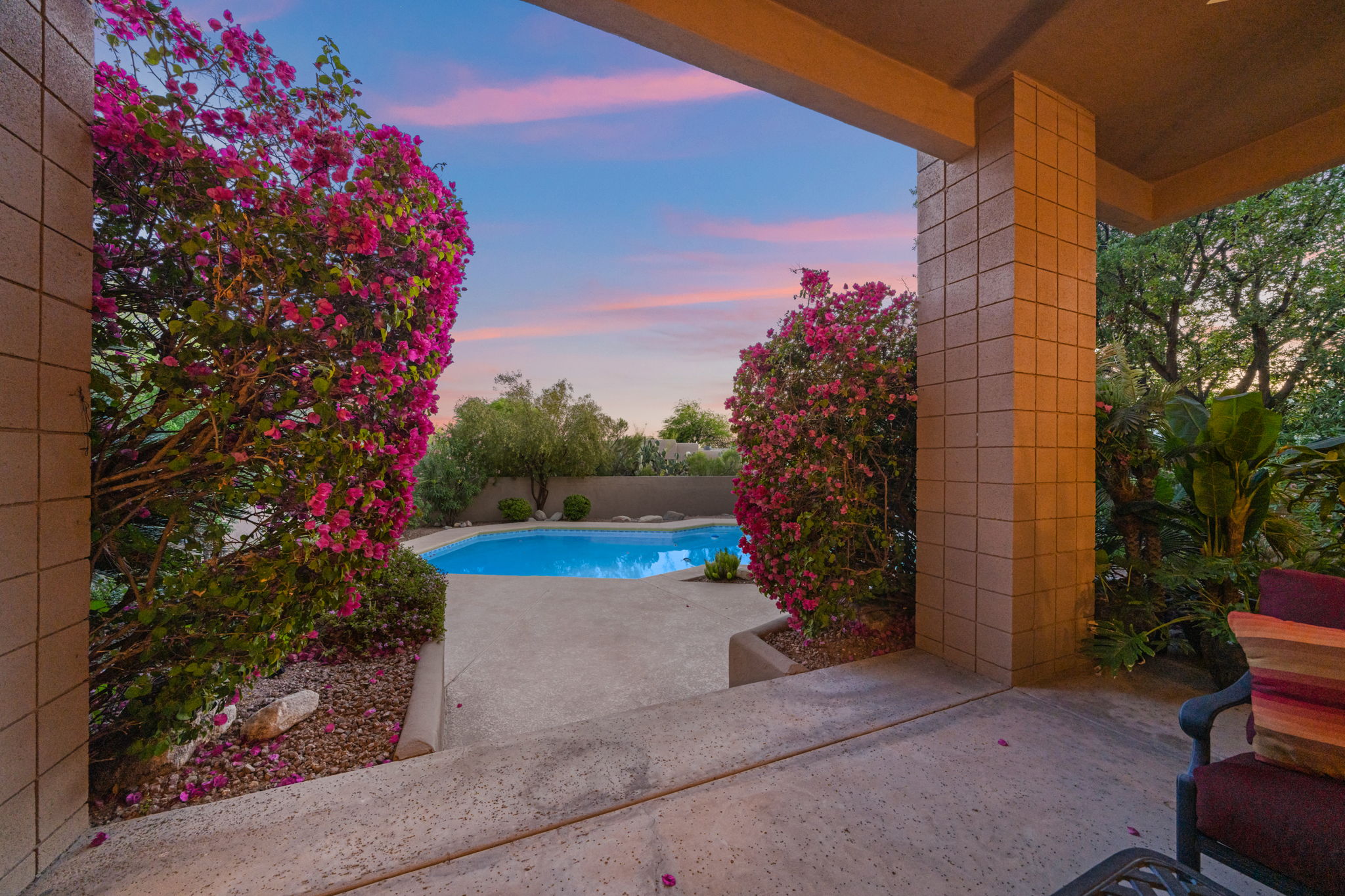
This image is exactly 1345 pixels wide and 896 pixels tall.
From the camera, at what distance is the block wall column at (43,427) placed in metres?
1.22

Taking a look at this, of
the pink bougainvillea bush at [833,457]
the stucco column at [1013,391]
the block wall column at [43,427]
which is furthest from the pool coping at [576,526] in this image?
the block wall column at [43,427]

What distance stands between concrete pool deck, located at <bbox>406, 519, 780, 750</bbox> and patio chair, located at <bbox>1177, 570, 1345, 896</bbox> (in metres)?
2.72

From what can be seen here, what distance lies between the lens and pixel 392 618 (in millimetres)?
3199

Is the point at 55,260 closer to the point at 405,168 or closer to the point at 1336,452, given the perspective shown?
the point at 405,168

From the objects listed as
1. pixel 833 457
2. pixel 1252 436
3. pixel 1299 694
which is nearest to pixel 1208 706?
pixel 1299 694

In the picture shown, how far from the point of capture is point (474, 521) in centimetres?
1206

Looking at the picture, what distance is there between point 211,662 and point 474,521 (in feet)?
35.8

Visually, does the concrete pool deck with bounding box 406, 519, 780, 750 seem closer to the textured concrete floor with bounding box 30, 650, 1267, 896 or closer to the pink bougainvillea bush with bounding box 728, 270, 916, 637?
the pink bougainvillea bush with bounding box 728, 270, 916, 637

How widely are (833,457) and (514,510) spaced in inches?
396

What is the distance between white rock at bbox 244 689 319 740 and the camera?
204cm

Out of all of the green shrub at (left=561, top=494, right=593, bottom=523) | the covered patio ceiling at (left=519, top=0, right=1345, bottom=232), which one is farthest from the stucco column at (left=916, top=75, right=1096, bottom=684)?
the green shrub at (left=561, top=494, right=593, bottom=523)

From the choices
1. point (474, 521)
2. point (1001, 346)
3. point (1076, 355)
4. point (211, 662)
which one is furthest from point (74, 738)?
point (474, 521)

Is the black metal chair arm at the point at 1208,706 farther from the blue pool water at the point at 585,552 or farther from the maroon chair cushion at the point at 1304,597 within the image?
the blue pool water at the point at 585,552

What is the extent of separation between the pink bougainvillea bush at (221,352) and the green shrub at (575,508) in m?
10.3
